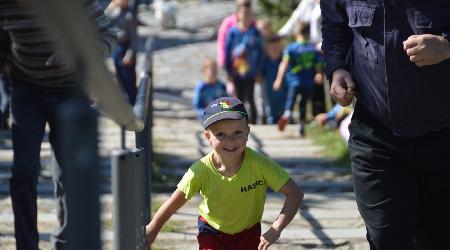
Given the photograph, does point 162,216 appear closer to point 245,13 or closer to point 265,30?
point 245,13

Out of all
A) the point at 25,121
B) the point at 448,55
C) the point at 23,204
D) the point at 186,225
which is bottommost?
the point at 186,225

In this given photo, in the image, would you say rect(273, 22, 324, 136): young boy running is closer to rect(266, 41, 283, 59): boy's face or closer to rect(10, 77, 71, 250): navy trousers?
rect(266, 41, 283, 59): boy's face

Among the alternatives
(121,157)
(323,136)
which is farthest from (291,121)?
(121,157)

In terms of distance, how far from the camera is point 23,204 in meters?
4.74

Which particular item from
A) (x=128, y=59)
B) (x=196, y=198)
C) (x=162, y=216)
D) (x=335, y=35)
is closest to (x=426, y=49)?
(x=335, y=35)

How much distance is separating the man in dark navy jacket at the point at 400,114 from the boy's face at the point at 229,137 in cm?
74

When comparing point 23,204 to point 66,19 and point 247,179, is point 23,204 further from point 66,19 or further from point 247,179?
point 66,19

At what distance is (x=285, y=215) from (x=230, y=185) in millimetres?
297

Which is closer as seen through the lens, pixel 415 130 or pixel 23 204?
pixel 415 130

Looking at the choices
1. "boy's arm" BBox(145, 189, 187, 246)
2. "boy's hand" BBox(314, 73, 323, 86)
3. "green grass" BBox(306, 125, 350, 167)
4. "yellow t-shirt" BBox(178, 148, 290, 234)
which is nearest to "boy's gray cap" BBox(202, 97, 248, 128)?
"yellow t-shirt" BBox(178, 148, 290, 234)

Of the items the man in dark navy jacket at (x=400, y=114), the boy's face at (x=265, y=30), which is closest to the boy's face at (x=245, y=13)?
the boy's face at (x=265, y=30)

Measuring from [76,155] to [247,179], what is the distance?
9.01ft

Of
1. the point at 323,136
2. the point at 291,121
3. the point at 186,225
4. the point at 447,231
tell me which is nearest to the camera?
the point at 447,231

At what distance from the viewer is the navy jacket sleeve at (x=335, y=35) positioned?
369 cm
